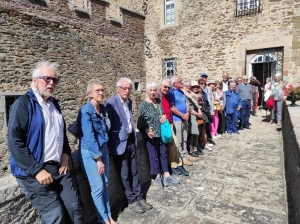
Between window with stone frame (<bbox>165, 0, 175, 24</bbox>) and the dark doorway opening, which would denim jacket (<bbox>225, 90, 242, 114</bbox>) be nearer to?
the dark doorway opening

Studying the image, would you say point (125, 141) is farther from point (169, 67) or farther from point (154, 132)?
point (169, 67)

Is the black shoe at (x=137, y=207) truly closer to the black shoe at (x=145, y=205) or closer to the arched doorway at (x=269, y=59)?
the black shoe at (x=145, y=205)

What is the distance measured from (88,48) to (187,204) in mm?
9511

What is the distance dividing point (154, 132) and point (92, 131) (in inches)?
53.4

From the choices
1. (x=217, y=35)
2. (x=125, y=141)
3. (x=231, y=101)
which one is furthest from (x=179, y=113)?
(x=217, y=35)

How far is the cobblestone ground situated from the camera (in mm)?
2994

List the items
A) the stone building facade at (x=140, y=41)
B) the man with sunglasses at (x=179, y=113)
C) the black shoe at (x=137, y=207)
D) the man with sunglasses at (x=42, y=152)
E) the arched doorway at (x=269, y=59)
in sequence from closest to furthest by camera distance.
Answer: the man with sunglasses at (x=42, y=152), the black shoe at (x=137, y=207), the man with sunglasses at (x=179, y=113), the stone building facade at (x=140, y=41), the arched doorway at (x=269, y=59)

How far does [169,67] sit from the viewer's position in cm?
1323

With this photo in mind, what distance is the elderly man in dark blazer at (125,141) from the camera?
121 inches

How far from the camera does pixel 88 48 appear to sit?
431 inches

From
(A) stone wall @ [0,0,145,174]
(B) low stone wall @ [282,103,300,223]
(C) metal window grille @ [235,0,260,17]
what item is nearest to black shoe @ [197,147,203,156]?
(B) low stone wall @ [282,103,300,223]

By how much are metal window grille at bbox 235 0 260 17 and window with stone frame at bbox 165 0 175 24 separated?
3.64m

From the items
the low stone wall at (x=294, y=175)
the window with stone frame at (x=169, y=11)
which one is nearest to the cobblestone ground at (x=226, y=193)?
the low stone wall at (x=294, y=175)

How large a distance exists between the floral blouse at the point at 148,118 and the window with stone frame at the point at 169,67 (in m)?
9.57
